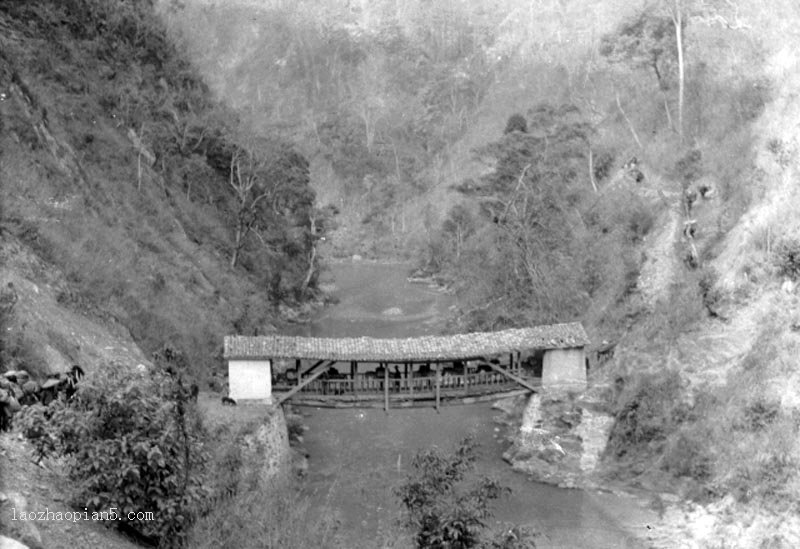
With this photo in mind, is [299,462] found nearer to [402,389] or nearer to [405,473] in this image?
[405,473]

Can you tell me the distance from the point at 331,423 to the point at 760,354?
1490cm

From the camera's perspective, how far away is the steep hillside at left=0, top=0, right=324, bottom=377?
24.4 metres

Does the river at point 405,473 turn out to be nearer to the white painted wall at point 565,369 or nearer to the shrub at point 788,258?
the white painted wall at point 565,369

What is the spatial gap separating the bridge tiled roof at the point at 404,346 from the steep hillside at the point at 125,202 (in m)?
Answer: 3.29

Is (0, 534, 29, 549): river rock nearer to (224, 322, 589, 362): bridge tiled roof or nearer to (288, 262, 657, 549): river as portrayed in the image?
(288, 262, 657, 549): river

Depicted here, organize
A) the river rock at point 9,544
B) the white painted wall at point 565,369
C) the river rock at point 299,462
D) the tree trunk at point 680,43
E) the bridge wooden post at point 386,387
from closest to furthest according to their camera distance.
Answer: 1. the river rock at point 9,544
2. the river rock at point 299,462
3. the bridge wooden post at point 386,387
4. the white painted wall at point 565,369
5. the tree trunk at point 680,43

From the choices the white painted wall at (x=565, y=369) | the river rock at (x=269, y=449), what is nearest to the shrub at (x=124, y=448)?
the river rock at (x=269, y=449)

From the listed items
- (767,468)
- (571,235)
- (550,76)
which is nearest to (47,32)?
(571,235)

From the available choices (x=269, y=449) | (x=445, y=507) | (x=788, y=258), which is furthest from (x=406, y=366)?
(x=445, y=507)

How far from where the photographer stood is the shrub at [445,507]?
13.7m

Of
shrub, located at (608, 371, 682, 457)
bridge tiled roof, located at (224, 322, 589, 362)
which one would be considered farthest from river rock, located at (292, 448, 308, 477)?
shrub, located at (608, 371, 682, 457)

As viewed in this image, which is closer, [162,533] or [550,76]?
[162,533]

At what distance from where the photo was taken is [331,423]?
103 ft

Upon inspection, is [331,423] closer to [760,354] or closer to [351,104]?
[760,354]
